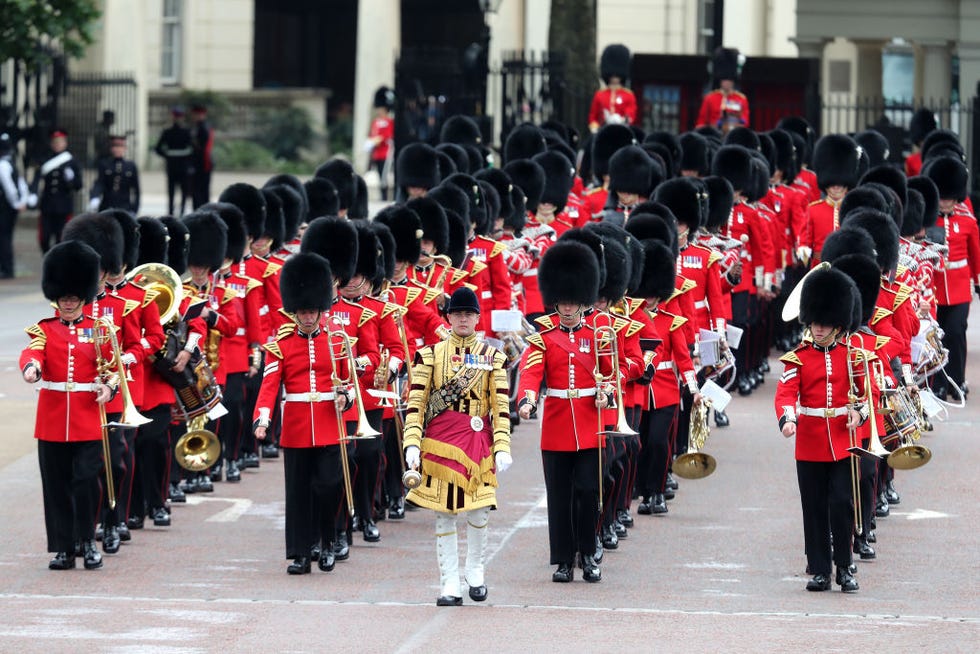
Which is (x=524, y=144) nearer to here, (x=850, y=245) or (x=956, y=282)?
(x=956, y=282)

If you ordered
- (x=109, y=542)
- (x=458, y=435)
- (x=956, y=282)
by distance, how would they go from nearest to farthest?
(x=458, y=435) → (x=109, y=542) → (x=956, y=282)

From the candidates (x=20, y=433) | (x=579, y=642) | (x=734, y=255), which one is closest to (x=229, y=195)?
(x=20, y=433)

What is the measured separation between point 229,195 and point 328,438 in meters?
3.24

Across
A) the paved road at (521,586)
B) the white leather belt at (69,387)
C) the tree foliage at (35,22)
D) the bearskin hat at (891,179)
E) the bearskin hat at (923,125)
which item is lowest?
the paved road at (521,586)

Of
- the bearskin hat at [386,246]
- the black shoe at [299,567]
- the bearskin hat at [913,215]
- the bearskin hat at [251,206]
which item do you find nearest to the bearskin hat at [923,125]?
the bearskin hat at [913,215]

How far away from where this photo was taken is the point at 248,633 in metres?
8.68

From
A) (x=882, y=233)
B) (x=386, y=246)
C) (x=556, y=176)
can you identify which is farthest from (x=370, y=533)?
(x=556, y=176)

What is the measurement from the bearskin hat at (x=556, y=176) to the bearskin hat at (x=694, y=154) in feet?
3.77

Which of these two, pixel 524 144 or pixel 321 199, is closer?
pixel 321 199

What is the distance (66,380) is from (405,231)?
268cm

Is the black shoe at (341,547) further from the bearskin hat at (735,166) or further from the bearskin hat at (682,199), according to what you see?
the bearskin hat at (735,166)

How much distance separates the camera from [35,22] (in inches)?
858

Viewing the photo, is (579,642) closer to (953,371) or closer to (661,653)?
(661,653)

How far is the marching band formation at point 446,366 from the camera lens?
965 centimetres
